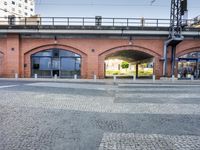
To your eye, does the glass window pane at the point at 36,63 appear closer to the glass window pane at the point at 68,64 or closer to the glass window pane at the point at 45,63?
the glass window pane at the point at 45,63

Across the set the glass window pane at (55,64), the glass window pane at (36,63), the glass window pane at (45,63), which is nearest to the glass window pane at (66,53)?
the glass window pane at (55,64)

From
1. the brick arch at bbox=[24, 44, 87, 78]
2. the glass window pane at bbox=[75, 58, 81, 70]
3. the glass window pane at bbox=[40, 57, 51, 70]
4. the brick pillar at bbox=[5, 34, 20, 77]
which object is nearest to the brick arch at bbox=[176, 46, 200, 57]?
the brick arch at bbox=[24, 44, 87, 78]

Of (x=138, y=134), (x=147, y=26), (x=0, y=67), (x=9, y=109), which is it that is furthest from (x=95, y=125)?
(x=0, y=67)

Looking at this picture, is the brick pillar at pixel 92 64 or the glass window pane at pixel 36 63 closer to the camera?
the brick pillar at pixel 92 64

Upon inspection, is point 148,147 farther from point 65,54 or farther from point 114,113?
point 65,54

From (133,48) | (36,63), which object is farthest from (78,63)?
(133,48)

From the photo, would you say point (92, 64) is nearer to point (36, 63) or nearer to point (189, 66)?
point (36, 63)

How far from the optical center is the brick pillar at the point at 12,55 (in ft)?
78.3

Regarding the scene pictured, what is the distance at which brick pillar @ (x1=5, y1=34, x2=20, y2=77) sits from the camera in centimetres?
2386

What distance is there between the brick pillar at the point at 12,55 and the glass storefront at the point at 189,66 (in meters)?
20.5

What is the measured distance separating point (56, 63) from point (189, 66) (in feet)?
56.7

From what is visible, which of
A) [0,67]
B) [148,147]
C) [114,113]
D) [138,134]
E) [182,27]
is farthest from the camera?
[0,67]

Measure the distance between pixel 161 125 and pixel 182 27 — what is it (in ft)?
65.3

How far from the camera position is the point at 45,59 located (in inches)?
985
